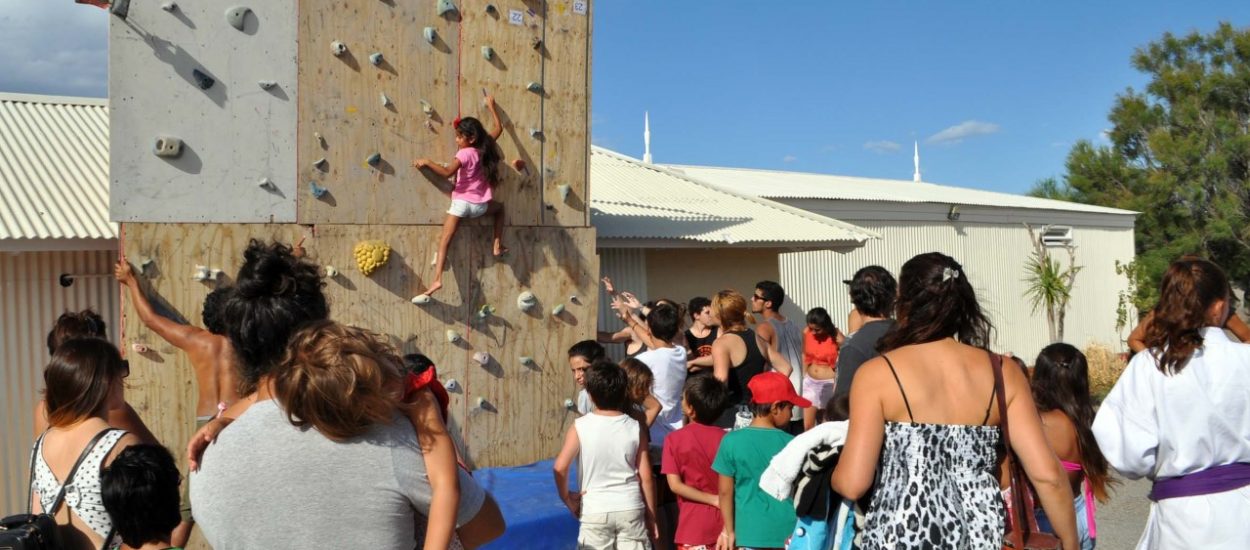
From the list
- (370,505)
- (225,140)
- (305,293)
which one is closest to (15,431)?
(225,140)

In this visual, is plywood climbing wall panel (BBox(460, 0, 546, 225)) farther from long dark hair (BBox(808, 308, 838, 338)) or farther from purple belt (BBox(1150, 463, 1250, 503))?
purple belt (BBox(1150, 463, 1250, 503))

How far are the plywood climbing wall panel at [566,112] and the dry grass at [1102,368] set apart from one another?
43.2ft

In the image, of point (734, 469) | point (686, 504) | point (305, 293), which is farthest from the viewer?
point (686, 504)

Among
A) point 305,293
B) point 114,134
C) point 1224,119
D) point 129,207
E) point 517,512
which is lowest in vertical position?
point 517,512

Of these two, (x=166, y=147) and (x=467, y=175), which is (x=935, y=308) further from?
(x=166, y=147)

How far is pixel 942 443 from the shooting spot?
11.1 feet

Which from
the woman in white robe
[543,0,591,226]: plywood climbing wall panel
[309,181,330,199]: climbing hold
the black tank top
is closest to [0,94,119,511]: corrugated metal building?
[309,181,330,199]: climbing hold

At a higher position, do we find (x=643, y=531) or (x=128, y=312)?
(x=128, y=312)

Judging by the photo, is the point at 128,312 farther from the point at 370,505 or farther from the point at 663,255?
the point at 663,255

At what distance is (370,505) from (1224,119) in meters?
38.9

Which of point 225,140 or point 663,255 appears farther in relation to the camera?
point 663,255

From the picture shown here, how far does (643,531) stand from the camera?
5332 millimetres

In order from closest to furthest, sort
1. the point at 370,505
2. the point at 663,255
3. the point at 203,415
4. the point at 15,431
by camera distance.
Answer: the point at 370,505
the point at 203,415
the point at 15,431
the point at 663,255

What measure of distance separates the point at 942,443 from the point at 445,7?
5861mm
